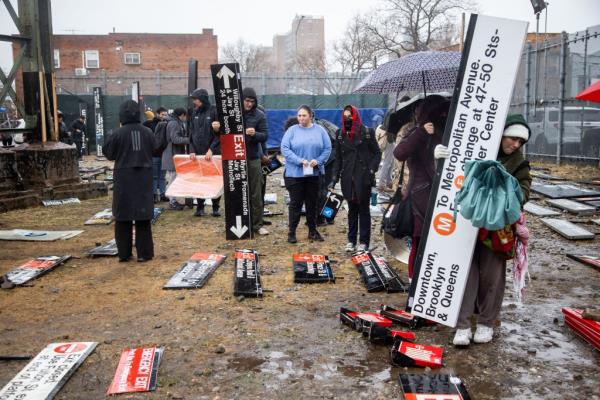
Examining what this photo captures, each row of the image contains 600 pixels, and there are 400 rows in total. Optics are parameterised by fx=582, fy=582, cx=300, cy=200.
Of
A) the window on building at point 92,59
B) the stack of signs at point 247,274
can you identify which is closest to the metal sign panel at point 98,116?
the stack of signs at point 247,274

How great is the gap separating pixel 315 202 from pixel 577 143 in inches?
484

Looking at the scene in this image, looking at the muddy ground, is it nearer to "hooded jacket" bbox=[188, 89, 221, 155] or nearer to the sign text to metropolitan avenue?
the sign text to metropolitan avenue

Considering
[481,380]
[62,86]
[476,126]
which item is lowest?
[481,380]

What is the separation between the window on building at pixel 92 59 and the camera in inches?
2121

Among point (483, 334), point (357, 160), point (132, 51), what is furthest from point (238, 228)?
point (132, 51)

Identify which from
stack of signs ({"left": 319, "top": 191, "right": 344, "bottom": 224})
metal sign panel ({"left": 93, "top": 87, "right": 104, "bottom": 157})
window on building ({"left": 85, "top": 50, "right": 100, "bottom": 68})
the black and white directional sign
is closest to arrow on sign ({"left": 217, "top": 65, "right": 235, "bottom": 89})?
the black and white directional sign

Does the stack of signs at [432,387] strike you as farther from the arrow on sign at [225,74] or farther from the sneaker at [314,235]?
the arrow on sign at [225,74]

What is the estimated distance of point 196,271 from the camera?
648 centimetres

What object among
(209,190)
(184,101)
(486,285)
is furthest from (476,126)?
(184,101)

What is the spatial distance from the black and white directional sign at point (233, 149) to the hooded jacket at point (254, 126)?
26 cm

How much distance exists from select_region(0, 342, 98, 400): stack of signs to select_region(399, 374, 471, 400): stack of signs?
87.9 inches

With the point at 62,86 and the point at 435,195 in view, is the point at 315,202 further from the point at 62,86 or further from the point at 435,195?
the point at 62,86

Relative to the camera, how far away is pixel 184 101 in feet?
91.0

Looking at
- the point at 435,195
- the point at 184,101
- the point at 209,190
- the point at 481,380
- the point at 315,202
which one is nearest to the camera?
the point at 481,380
